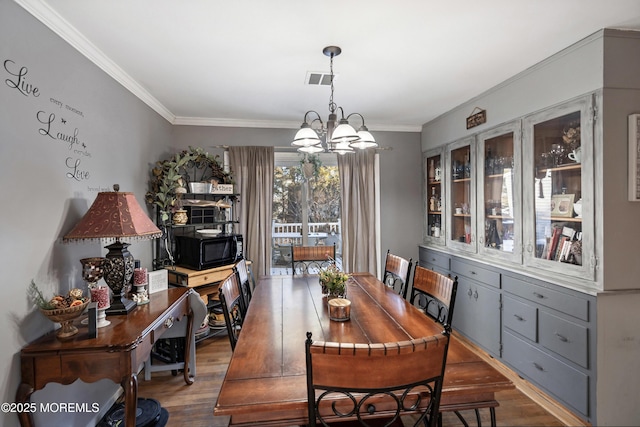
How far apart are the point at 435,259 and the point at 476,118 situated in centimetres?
169

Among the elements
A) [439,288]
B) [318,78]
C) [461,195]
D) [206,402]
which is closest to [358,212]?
[461,195]

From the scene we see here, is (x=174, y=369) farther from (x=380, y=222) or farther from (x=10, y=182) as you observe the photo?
(x=380, y=222)

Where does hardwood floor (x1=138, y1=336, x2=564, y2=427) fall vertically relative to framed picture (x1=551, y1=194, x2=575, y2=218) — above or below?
below

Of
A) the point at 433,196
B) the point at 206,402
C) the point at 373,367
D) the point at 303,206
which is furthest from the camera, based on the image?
the point at 303,206

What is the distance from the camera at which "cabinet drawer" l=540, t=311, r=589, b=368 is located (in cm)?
209

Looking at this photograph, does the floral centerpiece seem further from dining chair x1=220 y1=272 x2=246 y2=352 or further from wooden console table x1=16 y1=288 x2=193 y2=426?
wooden console table x1=16 y1=288 x2=193 y2=426

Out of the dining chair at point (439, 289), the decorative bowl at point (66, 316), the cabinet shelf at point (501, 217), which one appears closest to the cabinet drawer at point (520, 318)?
the cabinet shelf at point (501, 217)

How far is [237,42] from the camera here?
213cm

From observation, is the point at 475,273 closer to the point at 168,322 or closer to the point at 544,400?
the point at 544,400

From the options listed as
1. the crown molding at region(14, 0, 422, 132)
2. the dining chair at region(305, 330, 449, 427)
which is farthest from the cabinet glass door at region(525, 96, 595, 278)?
the crown molding at region(14, 0, 422, 132)

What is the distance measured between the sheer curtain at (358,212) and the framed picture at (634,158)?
100 inches

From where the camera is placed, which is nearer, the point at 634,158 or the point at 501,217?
the point at 634,158

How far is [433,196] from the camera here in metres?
4.20

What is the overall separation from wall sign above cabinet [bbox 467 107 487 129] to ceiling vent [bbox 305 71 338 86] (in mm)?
1495
